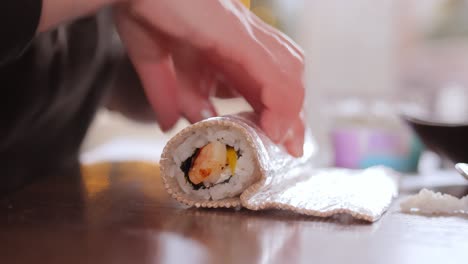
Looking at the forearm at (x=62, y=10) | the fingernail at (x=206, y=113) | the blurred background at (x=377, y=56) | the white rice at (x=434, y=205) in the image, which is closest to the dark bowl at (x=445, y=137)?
the white rice at (x=434, y=205)

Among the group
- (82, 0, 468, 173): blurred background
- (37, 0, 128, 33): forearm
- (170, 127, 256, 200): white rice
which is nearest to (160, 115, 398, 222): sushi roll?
(170, 127, 256, 200): white rice

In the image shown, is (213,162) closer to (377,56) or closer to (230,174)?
(230,174)

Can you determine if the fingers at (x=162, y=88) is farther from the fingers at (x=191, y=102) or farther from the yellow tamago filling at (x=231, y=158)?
the yellow tamago filling at (x=231, y=158)

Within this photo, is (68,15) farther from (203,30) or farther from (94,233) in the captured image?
(94,233)

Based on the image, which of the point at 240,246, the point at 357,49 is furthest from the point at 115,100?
the point at 357,49

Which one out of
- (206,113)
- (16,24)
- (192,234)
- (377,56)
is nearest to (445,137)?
(206,113)
